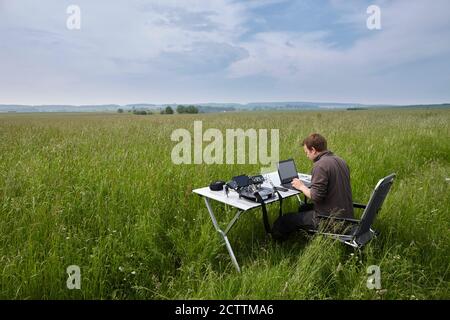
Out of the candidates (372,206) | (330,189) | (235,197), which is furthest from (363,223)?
(235,197)

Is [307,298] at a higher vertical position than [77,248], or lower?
lower

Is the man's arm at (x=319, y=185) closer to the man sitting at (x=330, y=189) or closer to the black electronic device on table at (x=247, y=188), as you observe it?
the man sitting at (x=330, y=189)

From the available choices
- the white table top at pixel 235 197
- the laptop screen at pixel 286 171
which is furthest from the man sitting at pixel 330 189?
the laptop screen at pixel 286 171

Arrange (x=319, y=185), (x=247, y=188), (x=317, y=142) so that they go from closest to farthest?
(x=319, y=185) < (x=317, y=142) < (x=247, y=188)

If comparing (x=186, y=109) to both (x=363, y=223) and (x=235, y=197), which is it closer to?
(x=235, y=197)

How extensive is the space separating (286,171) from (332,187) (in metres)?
0.84

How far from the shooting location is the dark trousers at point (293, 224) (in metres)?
3.05

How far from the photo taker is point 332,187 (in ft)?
9.32

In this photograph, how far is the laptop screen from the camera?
139 inches

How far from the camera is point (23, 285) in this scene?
92.9 inches

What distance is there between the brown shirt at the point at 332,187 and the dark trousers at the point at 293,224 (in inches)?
8.5
